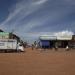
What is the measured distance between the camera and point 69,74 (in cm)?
1173

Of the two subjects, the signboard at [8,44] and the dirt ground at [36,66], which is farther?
the signboard at [8,44]

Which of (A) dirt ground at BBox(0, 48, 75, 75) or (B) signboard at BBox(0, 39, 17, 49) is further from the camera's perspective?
(B) signboard at BBox(0, 39, 17, 49)

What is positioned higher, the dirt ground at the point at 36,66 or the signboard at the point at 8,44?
the signboard at the point at 8,44

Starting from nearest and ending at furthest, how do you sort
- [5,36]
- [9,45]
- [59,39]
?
1. [9,45]
2. [5,36]
3. [59,39]

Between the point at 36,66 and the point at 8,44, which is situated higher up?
the point at 8,44

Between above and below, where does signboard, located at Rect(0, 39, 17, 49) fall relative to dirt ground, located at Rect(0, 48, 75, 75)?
above

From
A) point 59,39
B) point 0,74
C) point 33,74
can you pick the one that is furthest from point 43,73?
point 59,39

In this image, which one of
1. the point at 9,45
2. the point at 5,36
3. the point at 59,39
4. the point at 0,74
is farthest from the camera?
the point at 59,39

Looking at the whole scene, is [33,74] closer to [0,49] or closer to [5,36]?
[0,49]

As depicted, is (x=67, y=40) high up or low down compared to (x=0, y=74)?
up

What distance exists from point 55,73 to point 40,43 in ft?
172

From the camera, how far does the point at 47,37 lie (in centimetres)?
6644

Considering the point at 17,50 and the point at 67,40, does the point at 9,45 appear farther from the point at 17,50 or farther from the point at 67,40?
the point at 67,40

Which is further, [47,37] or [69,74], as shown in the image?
[47,37]
